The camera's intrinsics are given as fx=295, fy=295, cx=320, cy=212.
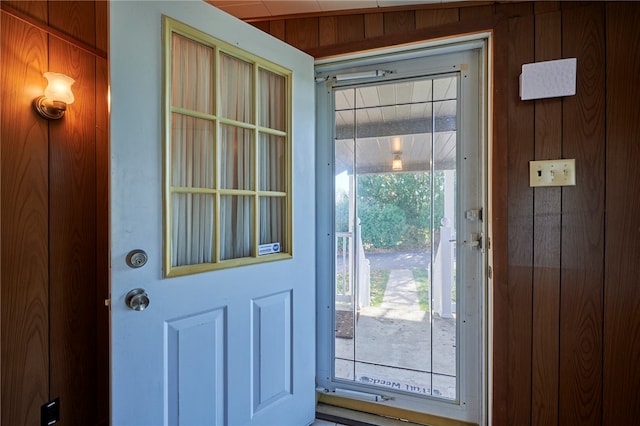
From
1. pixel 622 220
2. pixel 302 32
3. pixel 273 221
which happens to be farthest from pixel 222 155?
pixel 622 220

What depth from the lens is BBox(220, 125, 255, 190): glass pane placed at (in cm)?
128

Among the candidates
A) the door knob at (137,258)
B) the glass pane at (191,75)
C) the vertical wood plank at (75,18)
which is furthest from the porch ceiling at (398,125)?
the vertical wood plank at (75,18)

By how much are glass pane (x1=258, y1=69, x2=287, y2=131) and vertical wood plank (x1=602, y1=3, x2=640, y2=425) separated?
55.5 inches

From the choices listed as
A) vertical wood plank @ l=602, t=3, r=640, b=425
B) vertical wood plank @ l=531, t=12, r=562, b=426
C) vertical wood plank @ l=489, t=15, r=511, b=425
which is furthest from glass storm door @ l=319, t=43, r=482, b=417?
vertical wood plank @ l=602, t=3, r=640, b=425

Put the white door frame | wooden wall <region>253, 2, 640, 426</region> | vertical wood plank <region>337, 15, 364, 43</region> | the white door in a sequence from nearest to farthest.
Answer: the white door
wooden wall <region>253, 2, 640, 426</region>
the white door frame
vertical wood plank <region>337, 15, 364, 43</region>

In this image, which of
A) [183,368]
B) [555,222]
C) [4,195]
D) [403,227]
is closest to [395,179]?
[403,227]

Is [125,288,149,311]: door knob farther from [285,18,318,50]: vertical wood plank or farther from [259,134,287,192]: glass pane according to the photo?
[285,18,318,50]: vertical wood plank

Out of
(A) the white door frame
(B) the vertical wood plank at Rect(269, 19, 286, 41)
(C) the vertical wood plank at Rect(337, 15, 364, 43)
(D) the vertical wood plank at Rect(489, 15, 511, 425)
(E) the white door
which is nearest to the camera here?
(E) the white door

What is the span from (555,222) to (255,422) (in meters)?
1.59

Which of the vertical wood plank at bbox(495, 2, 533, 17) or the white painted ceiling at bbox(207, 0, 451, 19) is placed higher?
the white painted ceiling at bbox(207, 0, 451, 19)

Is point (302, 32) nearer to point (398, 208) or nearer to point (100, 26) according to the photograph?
point (100, 26)

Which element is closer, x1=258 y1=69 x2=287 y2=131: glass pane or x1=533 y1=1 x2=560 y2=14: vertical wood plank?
x1=533 y1=1 x2=560 y2=14: vertical wood plank

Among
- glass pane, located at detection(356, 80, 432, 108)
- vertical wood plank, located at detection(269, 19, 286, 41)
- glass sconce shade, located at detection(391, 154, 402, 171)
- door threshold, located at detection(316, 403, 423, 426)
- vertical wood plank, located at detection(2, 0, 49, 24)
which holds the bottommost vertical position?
door threshold, located at detection(316, 403, 423, 426)

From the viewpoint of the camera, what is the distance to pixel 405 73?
158cm
